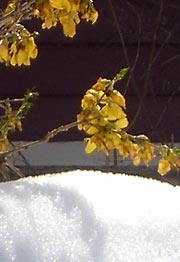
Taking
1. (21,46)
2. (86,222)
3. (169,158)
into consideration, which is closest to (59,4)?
(21,46)

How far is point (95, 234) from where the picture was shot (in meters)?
1.37

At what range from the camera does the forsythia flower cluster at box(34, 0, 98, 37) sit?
81.0 inches

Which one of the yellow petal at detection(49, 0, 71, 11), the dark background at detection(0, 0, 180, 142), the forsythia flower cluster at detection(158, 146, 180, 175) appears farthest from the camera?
the dark background at detection(0, 0, 180, 142)

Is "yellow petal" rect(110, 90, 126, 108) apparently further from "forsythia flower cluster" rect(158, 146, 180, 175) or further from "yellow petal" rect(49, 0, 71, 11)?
A: "yellow petal" rect(49, 0, 71, 11)

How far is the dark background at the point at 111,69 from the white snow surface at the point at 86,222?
407 cm

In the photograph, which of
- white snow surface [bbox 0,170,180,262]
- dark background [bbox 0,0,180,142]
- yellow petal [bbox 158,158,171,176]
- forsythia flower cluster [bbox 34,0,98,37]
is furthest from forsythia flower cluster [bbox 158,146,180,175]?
dark background [bbox 0,0,180,142]

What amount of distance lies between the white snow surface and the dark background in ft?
13.4

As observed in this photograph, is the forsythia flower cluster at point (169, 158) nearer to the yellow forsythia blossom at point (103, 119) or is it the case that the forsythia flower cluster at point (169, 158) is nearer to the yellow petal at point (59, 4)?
the yellow forsythia blossom at point (103, 119)

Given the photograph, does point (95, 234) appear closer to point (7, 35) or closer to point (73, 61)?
point (7, 35)

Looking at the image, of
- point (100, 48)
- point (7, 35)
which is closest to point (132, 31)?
point (100, 48)

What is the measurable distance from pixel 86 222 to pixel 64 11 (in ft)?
2.80

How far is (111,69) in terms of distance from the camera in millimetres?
5734

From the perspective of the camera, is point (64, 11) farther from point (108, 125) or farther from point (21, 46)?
point (108, 125)

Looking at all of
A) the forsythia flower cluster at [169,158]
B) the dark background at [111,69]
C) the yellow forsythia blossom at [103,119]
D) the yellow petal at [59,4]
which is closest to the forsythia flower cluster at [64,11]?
Result: the yellow petal at [59,4]
